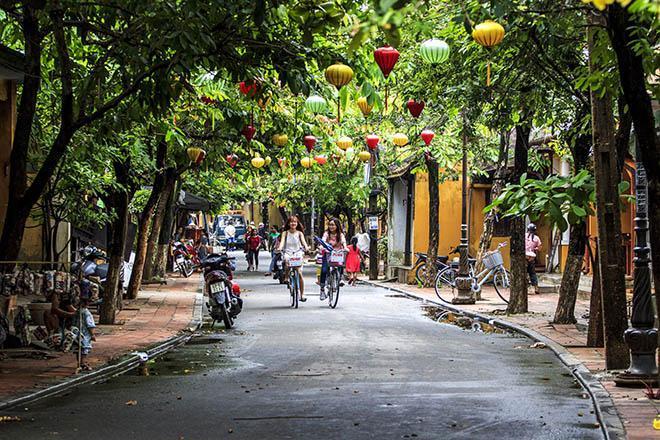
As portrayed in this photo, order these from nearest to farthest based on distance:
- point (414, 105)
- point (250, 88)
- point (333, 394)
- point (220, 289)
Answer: point (333, 394)
point (250, 88)
point (414, 105)
point (220, 289)

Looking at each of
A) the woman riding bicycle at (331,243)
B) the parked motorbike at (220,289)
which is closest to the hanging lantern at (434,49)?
the parked motorbike at (220,289)

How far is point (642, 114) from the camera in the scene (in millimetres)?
7262

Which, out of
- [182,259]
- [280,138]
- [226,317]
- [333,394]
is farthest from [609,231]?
[182,259]

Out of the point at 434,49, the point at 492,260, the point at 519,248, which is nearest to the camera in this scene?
the point at 434,49

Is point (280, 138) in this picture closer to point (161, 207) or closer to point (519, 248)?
point (519, 248)

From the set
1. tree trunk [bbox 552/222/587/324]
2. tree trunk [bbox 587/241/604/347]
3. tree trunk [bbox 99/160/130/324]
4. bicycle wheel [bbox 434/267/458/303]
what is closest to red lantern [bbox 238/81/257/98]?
tree trunk [bbox 587/241/604/347]

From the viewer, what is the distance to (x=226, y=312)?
1708cm

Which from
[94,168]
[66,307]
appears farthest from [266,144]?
[66,307]

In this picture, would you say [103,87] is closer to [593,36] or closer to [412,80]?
[412,80]

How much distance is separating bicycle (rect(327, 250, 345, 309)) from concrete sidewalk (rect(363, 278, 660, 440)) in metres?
2.90

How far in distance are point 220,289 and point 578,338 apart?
6.17 meters

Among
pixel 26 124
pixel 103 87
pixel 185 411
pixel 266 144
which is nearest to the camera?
pixel 185 411

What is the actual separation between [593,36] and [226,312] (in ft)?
28.7

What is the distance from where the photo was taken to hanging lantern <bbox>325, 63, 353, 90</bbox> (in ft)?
34.2
